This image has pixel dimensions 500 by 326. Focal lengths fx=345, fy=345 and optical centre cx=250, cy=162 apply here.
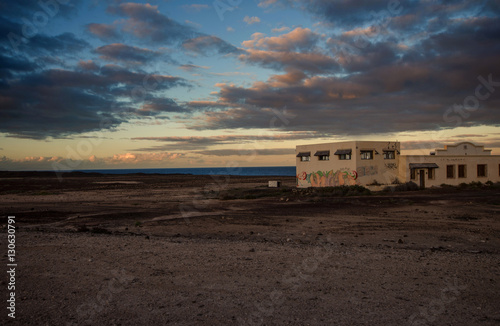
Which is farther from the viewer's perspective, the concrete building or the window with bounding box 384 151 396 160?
the window with bounding box 384 151 396 160

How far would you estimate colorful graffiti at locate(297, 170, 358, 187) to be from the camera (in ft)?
117

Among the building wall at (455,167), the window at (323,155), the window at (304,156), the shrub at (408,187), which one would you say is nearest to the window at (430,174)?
the building wall at (455,167)

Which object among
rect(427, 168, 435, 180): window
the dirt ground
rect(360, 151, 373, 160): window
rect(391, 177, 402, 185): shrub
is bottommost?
the dirt ground

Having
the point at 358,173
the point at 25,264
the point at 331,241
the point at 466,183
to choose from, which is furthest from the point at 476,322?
the point at 466,183

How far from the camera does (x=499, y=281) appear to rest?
21.4 feet

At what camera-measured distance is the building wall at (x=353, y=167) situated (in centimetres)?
3538

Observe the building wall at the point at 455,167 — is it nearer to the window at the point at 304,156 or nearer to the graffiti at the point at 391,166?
the graffiti at the point at 391,166

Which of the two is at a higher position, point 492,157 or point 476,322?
point 492,157

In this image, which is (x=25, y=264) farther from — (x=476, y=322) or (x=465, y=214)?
(x=465, y=214)

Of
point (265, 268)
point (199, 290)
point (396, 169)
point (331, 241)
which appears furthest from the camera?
point (396, 169)

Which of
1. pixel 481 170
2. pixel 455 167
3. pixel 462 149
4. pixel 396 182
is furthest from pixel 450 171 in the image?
pixel 396 182

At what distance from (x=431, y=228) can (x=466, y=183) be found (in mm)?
30762

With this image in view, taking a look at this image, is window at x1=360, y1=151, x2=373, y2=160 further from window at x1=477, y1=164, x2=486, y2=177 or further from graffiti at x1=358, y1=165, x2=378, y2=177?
window at x1=477, y1=164, x2=486, y2=177

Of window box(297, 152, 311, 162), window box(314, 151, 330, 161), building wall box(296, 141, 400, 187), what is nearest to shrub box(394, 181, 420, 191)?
building wall box(296, 141, 400, 187)
